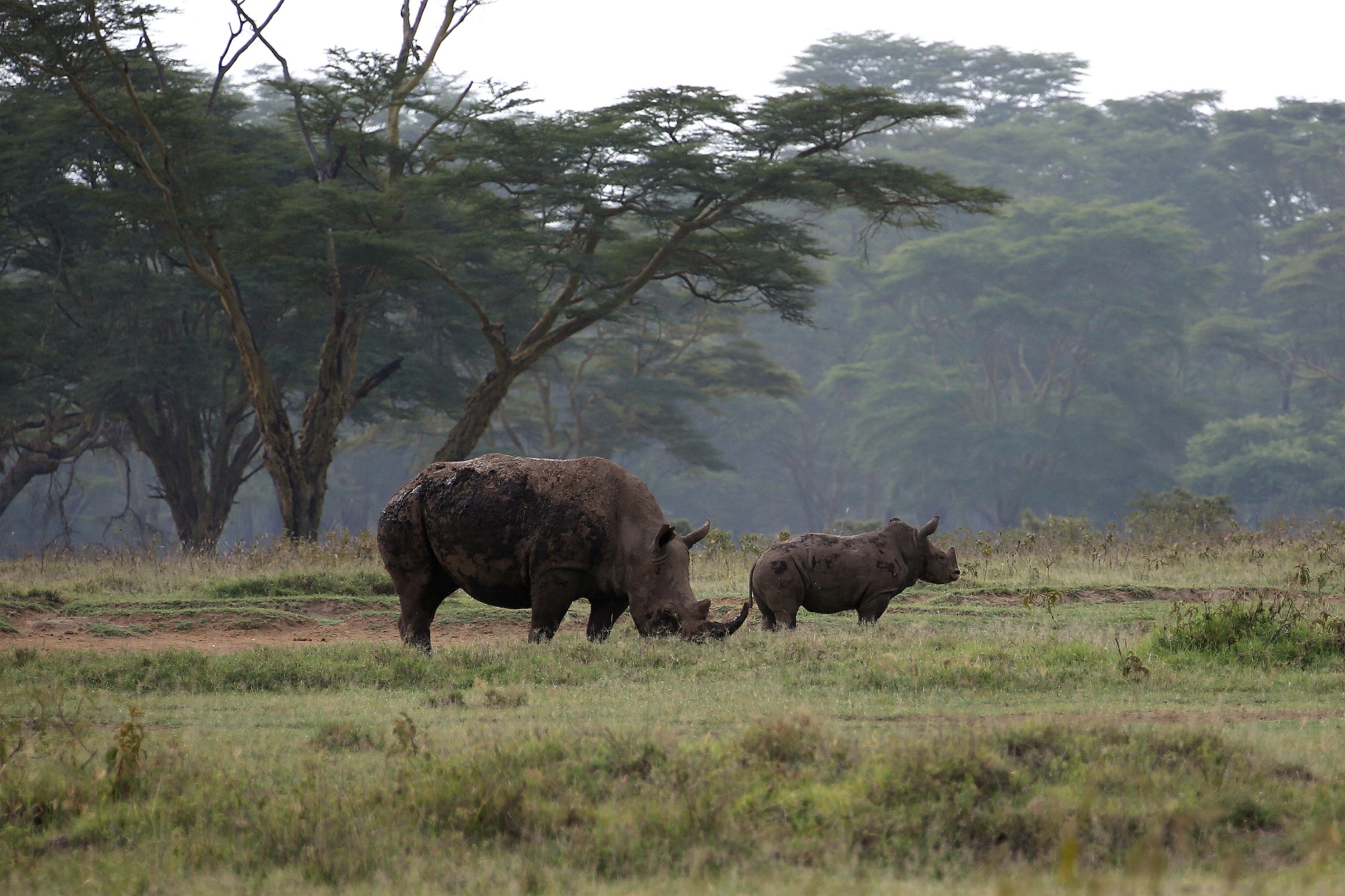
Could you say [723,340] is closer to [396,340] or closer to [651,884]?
[396,340]

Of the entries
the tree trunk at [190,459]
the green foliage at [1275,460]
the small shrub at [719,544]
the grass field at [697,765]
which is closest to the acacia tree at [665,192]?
the small shrub at [719,544]

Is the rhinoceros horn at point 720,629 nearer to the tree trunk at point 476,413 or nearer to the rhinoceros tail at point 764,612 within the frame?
the rhinoceros tail at point 764,612

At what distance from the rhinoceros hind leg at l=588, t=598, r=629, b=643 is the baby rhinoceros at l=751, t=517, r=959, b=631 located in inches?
59.5

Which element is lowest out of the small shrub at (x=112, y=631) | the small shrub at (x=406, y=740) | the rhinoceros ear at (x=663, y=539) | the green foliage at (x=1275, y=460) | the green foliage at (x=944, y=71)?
the small shrub at (x=112, y=631)

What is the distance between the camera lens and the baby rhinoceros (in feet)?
43.2

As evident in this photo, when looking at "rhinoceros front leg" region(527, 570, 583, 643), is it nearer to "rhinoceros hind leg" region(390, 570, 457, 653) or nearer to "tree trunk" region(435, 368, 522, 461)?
"rhinoceros hind leg" region(390, 570, 457, 653)

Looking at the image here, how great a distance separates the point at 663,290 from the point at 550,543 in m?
31.2

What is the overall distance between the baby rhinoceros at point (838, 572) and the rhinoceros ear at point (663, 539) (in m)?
1.66

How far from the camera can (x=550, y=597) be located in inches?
472

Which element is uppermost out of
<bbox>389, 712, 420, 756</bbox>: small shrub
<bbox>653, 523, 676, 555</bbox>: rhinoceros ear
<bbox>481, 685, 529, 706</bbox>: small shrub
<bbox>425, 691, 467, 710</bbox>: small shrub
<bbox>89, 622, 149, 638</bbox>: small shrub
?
Answer: <bbox>653, 523, 676, 555</bbox>: rhinoceros ear

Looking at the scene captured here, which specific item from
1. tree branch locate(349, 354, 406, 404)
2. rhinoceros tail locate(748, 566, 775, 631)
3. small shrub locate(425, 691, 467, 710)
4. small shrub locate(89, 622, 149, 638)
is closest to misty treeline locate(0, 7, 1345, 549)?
tree branch locate(349, 354, 406, 404)

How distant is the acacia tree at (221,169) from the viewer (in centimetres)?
2366

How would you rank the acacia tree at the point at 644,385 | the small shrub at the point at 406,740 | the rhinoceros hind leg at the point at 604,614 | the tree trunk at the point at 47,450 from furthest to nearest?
1. the acacia tree at the point at 644,385
2. the tree trunk at the point at 47,450
3. the rhinoceros hind leg at the point at 604,614
4. the small shrub at the point at 406,740

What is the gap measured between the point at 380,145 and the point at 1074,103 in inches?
1688
